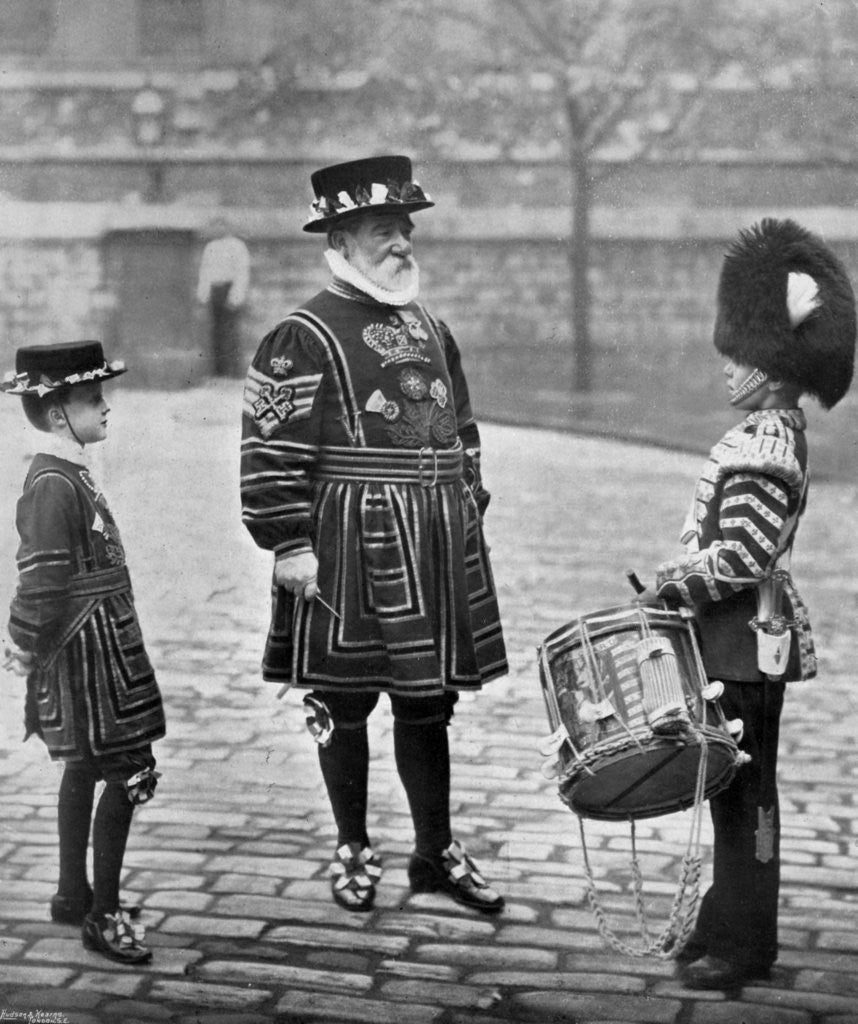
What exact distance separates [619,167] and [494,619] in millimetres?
1647

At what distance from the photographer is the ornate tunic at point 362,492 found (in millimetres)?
4555

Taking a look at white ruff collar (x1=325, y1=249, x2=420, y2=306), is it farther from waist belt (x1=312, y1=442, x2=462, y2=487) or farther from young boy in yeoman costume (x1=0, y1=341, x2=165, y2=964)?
young boy in yeoman costume (x1=0, y1=341, x2=165, y2=964)

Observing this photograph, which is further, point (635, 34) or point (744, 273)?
point (635, 34)

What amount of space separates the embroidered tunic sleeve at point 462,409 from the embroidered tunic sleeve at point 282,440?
45 centimetres

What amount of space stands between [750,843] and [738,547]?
853 millimetres

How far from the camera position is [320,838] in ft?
16.8

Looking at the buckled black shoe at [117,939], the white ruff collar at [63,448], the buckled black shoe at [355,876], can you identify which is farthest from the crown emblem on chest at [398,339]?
the buckled black shoe at [117,939]

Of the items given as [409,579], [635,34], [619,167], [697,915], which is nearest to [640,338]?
[619,167]

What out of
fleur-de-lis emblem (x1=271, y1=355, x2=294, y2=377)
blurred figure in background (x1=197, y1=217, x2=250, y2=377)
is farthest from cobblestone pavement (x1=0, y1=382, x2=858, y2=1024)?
fleur-de-lis emblem (x1=271, y1=355, x2=294, y2=377)

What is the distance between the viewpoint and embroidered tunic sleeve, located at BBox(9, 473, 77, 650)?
440 centimetres

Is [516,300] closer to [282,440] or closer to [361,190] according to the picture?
[361,190]

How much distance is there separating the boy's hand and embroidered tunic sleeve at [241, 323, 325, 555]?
0.70 meters

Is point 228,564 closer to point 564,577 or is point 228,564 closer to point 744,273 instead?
point 564,577

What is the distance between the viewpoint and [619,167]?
5.47 m
